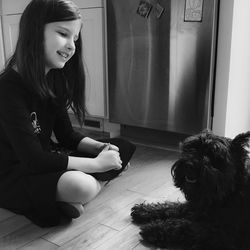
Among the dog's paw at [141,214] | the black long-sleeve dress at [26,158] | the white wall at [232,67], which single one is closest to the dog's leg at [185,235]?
the dog's paw at [141,214]

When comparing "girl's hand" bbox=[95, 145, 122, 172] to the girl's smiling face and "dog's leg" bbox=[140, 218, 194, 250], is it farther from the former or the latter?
the girl's smiling face

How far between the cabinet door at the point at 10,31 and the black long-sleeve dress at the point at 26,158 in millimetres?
1834

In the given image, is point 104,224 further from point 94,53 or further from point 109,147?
point 94,53

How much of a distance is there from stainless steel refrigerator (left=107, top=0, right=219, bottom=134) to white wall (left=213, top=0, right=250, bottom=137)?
54 millimetres

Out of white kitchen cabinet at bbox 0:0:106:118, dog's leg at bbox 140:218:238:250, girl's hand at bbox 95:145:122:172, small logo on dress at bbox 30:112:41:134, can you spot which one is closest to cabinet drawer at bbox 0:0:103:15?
white kitchen cabinet at bbox 0:0:106:118

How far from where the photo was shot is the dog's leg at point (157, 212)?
1.46 meters

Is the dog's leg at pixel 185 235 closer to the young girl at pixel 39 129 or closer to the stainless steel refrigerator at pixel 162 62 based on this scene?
the young girl at pixel 39 129

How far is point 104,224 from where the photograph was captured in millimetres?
1497

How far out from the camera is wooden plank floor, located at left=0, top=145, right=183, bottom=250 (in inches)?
53.1

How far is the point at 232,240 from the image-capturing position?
1.18 m

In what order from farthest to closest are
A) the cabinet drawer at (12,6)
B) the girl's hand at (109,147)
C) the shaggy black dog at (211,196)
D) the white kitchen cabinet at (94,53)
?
the cabinet drawer at (12,6) < the white kitchen cabinet at (94,53) < the girl's hand at (109,147) < the shaggy black dog at (211,196)

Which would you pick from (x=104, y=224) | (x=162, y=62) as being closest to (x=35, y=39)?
(x=104, y=224)

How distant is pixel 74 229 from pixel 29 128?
18.4 inches

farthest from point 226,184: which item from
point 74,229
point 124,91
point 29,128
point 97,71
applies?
point 97,71
